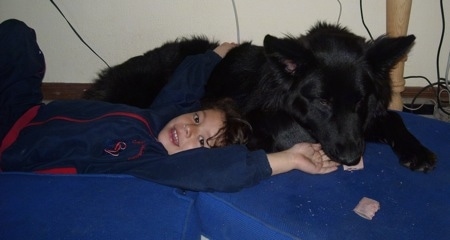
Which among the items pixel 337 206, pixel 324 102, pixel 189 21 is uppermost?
pixel 189 21

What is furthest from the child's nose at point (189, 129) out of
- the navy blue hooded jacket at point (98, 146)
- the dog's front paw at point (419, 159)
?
the dog's front paw at point (419, 159)

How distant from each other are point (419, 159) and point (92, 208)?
1199 mm

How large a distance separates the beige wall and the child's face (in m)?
0.91

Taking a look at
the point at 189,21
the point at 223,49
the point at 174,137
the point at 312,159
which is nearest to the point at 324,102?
the point at 312,159

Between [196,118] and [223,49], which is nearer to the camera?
[196,118]

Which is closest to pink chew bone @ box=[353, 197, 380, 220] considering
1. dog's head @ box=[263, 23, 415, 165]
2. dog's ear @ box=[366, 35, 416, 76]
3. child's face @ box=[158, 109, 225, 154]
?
dog's head @ box=[263, 23, 415, 165]

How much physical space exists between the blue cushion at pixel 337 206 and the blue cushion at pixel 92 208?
14 centimetres

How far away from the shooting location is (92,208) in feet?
3.91

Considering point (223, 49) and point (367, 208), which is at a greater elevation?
point (223, 49)

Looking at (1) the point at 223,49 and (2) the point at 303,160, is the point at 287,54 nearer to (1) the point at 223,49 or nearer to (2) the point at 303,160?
(2) the point at 303,160

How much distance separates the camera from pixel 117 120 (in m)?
1.45

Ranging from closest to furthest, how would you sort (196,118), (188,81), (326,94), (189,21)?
(326,94)
(196,118)
(188,81)
(189,21)

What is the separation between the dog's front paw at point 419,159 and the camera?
1361mm

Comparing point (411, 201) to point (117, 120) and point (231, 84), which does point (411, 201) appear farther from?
point (117, 120)
